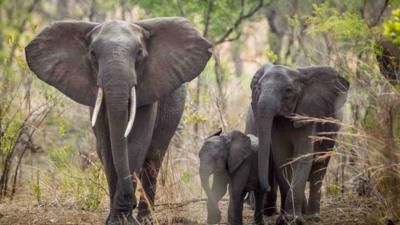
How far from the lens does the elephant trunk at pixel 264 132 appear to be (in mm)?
7730

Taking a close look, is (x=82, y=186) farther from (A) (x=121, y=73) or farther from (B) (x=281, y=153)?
(A) (x=121, y=73)

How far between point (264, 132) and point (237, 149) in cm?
50

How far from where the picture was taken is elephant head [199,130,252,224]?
8.05 metres

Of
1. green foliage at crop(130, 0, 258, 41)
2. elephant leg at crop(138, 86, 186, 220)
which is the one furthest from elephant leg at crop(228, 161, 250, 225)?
green foliage at crop(130, 0, 258, 41)

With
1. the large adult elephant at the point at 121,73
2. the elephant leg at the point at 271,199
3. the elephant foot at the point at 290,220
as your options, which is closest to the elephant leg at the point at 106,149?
the large adult elephant at the point at 121,73

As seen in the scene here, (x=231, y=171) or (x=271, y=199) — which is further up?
(x=231, y=171)

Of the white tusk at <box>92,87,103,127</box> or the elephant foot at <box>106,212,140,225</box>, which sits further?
the elephant foot at <box>106,212,140,225</box>

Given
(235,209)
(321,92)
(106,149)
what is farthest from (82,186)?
(321,92)

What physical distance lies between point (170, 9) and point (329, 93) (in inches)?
234

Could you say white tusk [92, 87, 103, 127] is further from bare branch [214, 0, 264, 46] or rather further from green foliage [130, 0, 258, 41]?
bare branch [214, 0, 264, 46]

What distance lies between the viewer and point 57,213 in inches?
350

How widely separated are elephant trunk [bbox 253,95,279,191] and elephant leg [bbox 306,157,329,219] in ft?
2.79

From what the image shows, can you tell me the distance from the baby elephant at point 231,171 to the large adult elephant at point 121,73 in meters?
0.63

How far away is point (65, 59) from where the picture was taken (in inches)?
313
